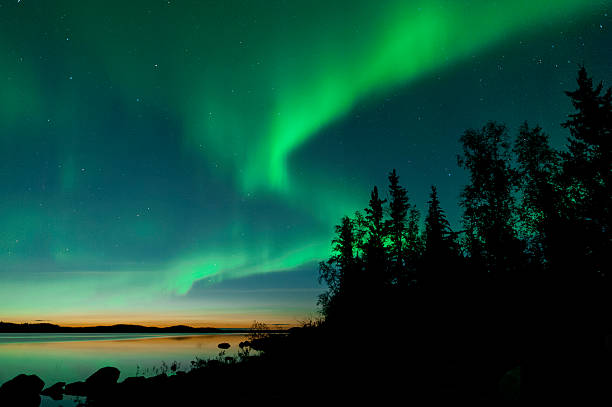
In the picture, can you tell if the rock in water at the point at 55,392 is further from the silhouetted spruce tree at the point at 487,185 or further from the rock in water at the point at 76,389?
the silhouetted spruce tree at the point at 487,185

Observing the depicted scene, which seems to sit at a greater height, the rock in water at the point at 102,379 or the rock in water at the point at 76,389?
the rock in water at the point at 102,379

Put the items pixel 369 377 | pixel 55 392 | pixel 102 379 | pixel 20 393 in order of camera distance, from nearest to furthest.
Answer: pixel 369 377, pixel 20 393, pixel 102 379, pixel 55 392

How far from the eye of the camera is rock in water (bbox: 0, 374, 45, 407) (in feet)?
58.4

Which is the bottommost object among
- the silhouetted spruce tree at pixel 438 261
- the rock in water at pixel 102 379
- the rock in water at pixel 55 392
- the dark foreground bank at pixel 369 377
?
the rock in water at pixel 55 392

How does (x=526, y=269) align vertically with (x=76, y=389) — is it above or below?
above

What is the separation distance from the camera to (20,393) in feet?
60.4

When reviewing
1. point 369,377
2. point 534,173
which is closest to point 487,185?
point 534,173

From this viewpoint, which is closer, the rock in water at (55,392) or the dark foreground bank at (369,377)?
the dark foreground bank at (369,377)

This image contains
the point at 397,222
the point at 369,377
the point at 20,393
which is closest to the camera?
the point at 369,377

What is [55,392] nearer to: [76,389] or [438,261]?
[76,389]

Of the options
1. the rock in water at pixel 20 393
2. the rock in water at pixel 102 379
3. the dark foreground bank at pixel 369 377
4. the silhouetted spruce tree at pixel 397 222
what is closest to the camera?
the dark foreground bank at pixel 369 377

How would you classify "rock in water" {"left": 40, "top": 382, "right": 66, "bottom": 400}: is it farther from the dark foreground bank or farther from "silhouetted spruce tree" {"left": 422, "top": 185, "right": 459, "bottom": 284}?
"silhouetted spruce tree" {"left": 422, "top": 185, "right": 459, "bottom": 284}

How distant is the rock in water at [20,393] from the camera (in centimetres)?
1780

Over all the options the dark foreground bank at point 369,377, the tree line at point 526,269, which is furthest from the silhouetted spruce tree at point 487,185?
the dark foreground bank at point 369,377
